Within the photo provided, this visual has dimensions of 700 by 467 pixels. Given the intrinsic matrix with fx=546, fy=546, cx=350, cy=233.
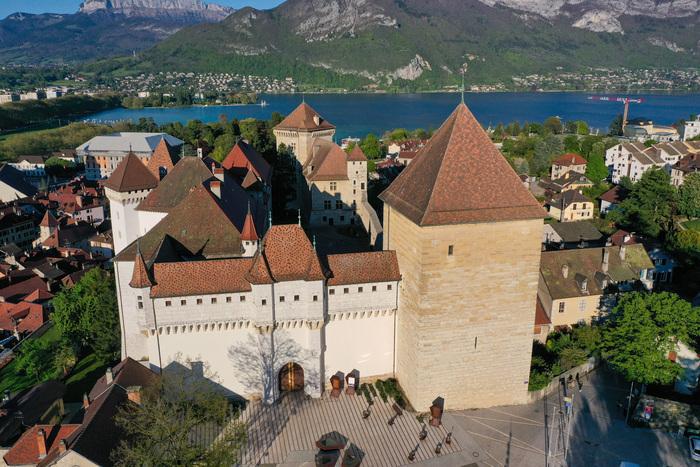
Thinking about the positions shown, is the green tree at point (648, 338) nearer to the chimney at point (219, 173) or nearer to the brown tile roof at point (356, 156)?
the chimney at point (219, 173)

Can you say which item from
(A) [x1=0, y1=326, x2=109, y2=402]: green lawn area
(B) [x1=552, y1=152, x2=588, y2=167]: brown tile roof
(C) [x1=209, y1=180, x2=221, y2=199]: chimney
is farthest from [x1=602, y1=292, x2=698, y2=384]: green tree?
(B) [x1=552, y1=152, x2=588, y2=167]: brown tile roof

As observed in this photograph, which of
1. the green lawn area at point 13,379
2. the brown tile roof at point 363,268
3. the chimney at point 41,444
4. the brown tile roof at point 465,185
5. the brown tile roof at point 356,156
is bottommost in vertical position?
the green lawn area at point 13,379

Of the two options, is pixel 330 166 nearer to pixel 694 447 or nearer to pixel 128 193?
pixel 128 193

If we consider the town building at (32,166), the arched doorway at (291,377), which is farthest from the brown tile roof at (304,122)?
the town building at (32,166)

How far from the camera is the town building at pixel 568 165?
7925 cm

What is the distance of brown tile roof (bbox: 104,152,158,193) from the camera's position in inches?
1385

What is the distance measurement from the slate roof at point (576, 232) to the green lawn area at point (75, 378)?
126ft

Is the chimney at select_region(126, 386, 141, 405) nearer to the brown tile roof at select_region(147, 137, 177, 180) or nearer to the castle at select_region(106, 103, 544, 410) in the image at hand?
the castle at select_region(106, 103, 544, 410)

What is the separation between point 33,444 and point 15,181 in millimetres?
79679

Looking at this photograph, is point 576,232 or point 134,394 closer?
point 134,394

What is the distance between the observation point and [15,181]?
88.1 m

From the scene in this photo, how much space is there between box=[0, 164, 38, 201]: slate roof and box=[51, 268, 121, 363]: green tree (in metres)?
57.5

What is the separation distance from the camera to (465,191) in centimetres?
2303

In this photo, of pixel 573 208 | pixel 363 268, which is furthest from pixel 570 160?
pixel 363 268
